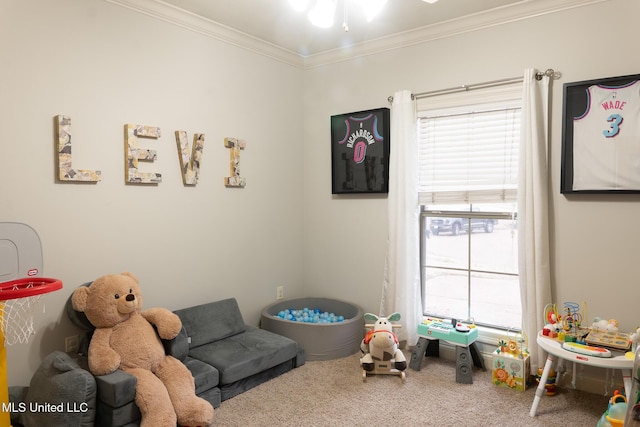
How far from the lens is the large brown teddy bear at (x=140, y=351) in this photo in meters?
2.30

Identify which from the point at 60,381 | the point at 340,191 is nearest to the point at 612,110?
the point at 340,191

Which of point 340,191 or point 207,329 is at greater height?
point 340,191

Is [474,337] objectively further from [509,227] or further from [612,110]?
[612,110]

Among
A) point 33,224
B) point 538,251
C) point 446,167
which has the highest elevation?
point 446,167

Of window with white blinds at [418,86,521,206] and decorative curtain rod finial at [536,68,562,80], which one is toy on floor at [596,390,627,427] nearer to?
window with white blinds at [418,86,521,206]

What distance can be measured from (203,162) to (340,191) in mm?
1256

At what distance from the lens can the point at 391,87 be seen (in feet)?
12.1

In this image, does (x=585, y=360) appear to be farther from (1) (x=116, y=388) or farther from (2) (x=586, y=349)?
(1) (x=116, y=388)

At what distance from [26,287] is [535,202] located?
2966mm

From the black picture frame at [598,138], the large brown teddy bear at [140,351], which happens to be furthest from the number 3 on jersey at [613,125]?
the large brown teddy bear at [140,351]

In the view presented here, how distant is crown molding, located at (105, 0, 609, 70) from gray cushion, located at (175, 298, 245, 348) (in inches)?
81.2

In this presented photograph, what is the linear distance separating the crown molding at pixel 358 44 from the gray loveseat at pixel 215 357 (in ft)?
6.71

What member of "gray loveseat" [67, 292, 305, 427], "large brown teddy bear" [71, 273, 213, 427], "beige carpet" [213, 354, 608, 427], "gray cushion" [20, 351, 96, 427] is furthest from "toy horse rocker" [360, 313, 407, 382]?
"gray cushion" [20, 351, 96, 427]

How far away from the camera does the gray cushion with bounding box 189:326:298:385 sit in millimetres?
2803
